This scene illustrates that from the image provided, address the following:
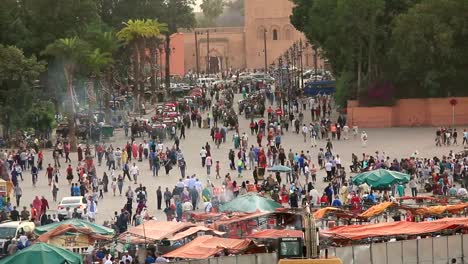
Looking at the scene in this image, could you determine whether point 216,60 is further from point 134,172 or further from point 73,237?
point 73,237

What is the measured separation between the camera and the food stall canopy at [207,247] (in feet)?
87.3

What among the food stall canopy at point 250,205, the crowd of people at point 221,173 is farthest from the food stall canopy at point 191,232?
the food stall canopy at point 250,205

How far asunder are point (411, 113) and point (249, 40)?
71727mm

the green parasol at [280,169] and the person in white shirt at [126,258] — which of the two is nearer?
the person in white shirt at [126,258]

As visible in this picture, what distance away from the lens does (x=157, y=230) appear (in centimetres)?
2962

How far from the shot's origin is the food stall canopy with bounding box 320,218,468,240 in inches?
1080

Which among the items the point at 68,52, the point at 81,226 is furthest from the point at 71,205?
the point at 68,52

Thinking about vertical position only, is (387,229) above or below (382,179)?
above

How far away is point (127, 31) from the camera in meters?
76.9

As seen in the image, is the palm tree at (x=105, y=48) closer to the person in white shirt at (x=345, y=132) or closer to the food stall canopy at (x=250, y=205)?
the person in white shirt at (x=345, y=132)

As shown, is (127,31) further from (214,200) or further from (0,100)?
(214,200)

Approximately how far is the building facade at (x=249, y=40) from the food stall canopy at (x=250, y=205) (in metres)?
97.1

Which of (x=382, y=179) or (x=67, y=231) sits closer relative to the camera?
(x=67, y=231)

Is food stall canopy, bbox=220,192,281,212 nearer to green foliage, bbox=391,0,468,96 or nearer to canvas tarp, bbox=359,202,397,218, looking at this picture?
canvas tarp, bbox=359,202,397,218
